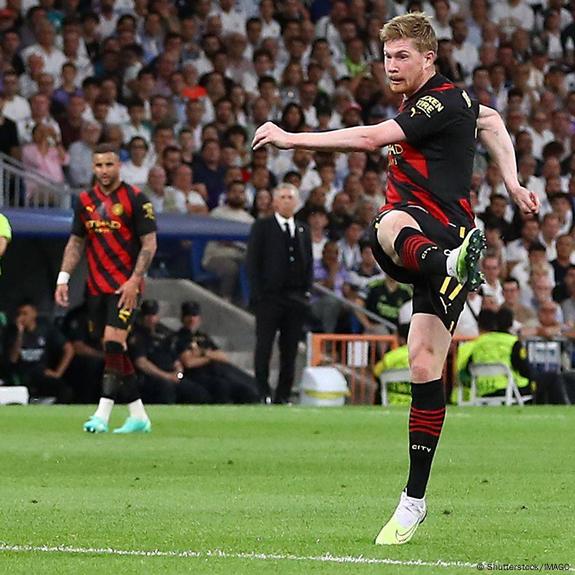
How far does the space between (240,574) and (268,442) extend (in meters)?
6.76

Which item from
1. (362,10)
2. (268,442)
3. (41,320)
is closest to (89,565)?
(268,442)

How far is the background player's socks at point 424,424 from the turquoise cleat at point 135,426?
6.59m

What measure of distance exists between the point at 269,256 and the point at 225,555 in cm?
1237

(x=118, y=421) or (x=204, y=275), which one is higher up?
(x=204, y=275)

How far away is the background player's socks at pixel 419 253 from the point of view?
283 inches

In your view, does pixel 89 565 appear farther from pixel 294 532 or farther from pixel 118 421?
pixel 118 421

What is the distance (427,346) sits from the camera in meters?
7.27

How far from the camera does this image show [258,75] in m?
24.1

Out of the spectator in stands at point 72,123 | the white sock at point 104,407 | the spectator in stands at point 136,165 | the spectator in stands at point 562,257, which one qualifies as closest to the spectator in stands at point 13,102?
the spectator in stands at point 72,123

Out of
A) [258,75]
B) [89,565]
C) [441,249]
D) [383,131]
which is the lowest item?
[89,565]

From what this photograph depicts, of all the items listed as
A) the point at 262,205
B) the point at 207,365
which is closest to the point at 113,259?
the point at 207,365

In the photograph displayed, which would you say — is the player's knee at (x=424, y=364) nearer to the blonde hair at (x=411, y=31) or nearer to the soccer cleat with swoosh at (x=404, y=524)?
the soccer cleat with swoosh at (x=404, y=524)

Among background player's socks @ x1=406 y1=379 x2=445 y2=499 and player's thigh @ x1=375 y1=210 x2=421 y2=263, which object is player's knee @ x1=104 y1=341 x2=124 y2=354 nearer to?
player's thigh @ x1=375 y1=210 x2=421 y2=263

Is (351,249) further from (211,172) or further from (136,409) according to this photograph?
(136,409)
